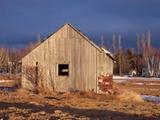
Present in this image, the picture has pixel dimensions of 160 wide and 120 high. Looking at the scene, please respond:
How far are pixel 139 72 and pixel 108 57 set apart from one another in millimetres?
→ 68008

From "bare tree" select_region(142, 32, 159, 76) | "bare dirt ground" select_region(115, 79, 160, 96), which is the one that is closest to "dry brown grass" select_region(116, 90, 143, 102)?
"bare dirt ground" select_region(115, 79, 160, 96)

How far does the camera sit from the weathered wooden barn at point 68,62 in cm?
3834

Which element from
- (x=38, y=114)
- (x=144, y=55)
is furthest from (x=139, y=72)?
(x=38, y=114)

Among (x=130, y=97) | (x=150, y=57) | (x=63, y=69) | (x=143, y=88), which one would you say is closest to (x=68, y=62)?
(x=63, y=69)

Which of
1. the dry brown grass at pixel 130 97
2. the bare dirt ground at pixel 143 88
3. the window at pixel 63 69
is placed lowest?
the dry brown grass at pixel 130 97

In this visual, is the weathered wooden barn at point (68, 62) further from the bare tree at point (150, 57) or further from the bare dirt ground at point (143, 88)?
the bare tree at point (150, 57)

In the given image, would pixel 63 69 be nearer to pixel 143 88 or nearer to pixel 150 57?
pixel 143 88

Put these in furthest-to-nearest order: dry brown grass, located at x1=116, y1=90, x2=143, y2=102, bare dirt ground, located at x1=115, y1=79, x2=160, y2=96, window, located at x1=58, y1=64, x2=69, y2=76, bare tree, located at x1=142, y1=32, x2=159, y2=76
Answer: bare tree, located at x1=142, y1=32, x2=159, y2=76 < bare dirt ground, located at x1=115, y1=79, x2=160, y2=96 < window, located at x1=58, y1=64, x2=69, y2=76 < dry brown grass, located at x1=116, y1=90, x2=143, y2=102

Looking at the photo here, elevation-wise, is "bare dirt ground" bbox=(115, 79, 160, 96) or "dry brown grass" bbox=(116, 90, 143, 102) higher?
"bare dirt ground" bbox=(115, 79, 160, 96)

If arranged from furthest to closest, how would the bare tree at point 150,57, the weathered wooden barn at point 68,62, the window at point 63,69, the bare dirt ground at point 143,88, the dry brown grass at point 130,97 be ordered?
the bare tree at point 150,57
the bare dirt ground at point 143,88
the window at point 63,69
the weathered wooden barn at point 68,62
the dry brown grass at point 130,97

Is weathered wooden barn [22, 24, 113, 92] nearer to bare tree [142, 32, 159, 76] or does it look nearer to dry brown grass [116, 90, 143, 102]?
dry brown grass [116, 90, 143, 102]

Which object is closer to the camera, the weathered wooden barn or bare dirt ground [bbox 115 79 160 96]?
the weathered wooden barn

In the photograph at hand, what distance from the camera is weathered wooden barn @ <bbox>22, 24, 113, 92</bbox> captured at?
3834 centimetres

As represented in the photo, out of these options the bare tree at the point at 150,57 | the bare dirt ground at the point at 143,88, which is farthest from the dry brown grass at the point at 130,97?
the bare tree at the point at 150,57
